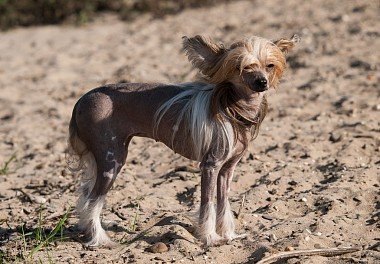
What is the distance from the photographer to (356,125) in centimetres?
728

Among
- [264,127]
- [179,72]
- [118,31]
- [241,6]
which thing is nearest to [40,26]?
[118,31]

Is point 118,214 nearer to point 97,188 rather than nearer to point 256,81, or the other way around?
point 97,188

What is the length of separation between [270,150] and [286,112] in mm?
1071

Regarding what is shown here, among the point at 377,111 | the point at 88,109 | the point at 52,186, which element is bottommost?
the point at 52,186

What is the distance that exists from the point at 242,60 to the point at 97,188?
1.39 m

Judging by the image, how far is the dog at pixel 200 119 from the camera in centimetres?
475

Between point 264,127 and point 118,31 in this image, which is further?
point 118,31

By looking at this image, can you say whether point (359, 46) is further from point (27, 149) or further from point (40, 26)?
point (40, 26)

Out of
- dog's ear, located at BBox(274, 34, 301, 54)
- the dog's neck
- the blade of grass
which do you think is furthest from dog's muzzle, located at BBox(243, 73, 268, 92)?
the blade of grass

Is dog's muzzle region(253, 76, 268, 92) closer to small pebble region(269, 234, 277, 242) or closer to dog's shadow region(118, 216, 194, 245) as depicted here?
small pebble region(269, 234, 277, 242)

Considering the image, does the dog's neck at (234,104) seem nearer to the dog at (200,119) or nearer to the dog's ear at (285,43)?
the dog at (200,119)

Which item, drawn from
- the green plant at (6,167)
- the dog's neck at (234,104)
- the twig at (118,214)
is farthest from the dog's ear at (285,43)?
the green plant at (6,167)

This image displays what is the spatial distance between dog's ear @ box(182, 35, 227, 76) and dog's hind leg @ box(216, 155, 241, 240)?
2.53 ft

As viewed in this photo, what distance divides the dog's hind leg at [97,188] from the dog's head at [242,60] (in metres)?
0.85
